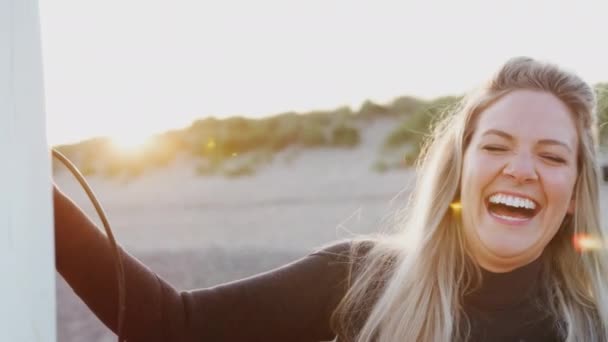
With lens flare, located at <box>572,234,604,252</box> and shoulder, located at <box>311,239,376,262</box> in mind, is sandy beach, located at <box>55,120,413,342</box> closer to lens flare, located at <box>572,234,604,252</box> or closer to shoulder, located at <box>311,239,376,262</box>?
lens flare, located at <box>572,234,604,252</box>

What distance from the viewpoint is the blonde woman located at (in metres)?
1.72

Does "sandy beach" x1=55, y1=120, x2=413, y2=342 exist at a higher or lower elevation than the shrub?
lower

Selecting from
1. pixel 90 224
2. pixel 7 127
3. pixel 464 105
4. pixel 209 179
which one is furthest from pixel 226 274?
pixel 209 179

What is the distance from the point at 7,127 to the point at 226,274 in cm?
827

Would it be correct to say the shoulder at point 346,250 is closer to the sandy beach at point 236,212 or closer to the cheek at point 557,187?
the cheek at point 557,187

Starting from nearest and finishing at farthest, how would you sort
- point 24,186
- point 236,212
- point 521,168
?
point 24,186 → point 521,168 → point 236,212

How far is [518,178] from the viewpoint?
1729 millimetres

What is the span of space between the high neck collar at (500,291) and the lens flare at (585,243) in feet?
0.66

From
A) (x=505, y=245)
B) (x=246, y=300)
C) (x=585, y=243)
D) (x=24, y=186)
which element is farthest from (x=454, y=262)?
(x=24, y=186)

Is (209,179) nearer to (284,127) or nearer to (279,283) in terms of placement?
(284,127)

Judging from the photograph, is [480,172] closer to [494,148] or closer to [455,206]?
[494,148]

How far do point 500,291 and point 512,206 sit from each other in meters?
0.23

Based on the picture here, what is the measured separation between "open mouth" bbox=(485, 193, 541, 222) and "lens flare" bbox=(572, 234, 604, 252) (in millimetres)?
308

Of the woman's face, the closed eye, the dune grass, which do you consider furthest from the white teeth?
the dune grass
